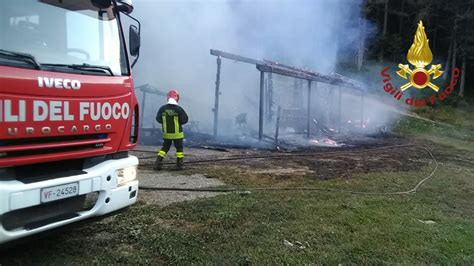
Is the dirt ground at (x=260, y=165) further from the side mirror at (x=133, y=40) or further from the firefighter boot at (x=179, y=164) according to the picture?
the side mirror at (x=133, y=40)

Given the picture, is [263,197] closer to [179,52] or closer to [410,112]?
[179,52]

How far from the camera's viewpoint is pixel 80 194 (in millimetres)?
2771

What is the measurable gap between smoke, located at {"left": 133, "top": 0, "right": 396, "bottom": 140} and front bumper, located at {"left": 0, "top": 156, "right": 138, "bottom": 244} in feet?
30.5

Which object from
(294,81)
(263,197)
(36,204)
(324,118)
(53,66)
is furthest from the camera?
(324,118)

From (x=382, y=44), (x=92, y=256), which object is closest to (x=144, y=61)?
(x=92, y=256)

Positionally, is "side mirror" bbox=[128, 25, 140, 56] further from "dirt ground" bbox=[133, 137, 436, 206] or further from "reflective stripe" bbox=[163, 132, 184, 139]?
Result: "reflective stripe" bbox=[163, 132, 184, 139]

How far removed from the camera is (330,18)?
694 inches

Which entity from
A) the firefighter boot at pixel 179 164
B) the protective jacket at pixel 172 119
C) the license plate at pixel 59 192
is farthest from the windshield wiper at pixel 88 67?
the firefighter boot at pixel 179 164

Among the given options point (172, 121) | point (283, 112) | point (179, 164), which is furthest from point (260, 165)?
point (283, 112)

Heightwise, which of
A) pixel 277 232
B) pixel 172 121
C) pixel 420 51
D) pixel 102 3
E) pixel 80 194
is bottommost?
pixel 277 232

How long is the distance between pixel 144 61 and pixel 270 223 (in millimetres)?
10072

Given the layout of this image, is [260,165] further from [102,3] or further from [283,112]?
[283,112]

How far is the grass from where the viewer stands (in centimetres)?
322

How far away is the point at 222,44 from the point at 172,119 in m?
7.28
